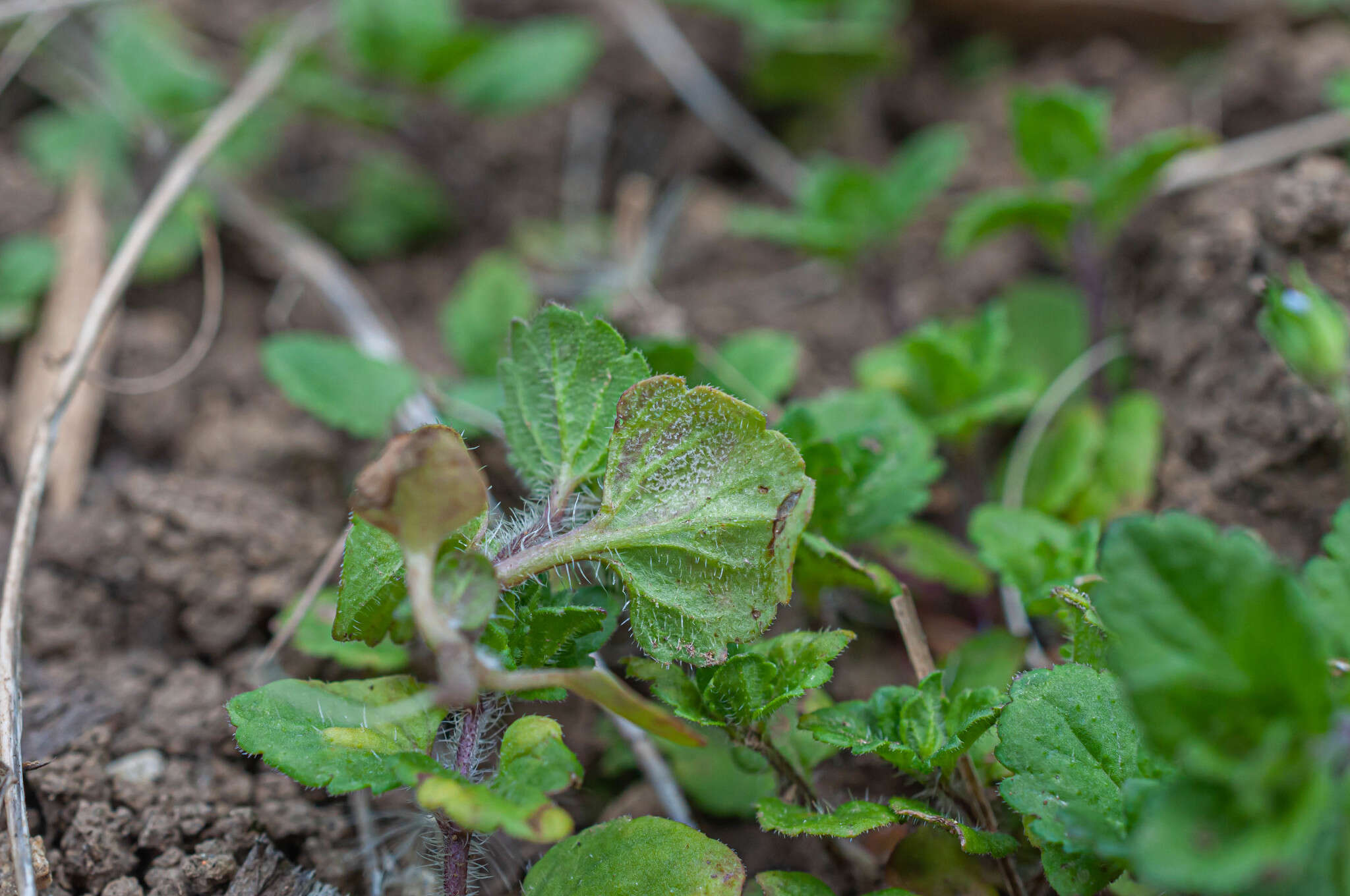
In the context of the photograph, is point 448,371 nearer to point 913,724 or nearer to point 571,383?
point 571,383

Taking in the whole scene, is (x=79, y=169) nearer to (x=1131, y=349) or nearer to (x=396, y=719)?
(x=396, y=719)

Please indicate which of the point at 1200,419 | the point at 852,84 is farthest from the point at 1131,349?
the point at 852,84

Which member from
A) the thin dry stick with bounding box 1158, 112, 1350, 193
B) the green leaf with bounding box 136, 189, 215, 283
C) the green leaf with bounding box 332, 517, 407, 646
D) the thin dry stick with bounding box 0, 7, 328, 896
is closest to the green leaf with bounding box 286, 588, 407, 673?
the green leaf with bounding box 332, 517, 407, 646

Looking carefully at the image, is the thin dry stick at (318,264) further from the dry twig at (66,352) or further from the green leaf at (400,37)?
the green leaf at (400,37)

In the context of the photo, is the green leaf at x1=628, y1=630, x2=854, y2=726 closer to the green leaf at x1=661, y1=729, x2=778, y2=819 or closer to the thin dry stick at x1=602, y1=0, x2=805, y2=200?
the green leaf at x1=661, y1=729, x2=778, y2=819

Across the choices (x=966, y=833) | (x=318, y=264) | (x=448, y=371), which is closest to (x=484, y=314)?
(x=448, y=371)

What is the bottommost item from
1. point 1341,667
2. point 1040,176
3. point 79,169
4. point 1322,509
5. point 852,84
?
point 1322,509
